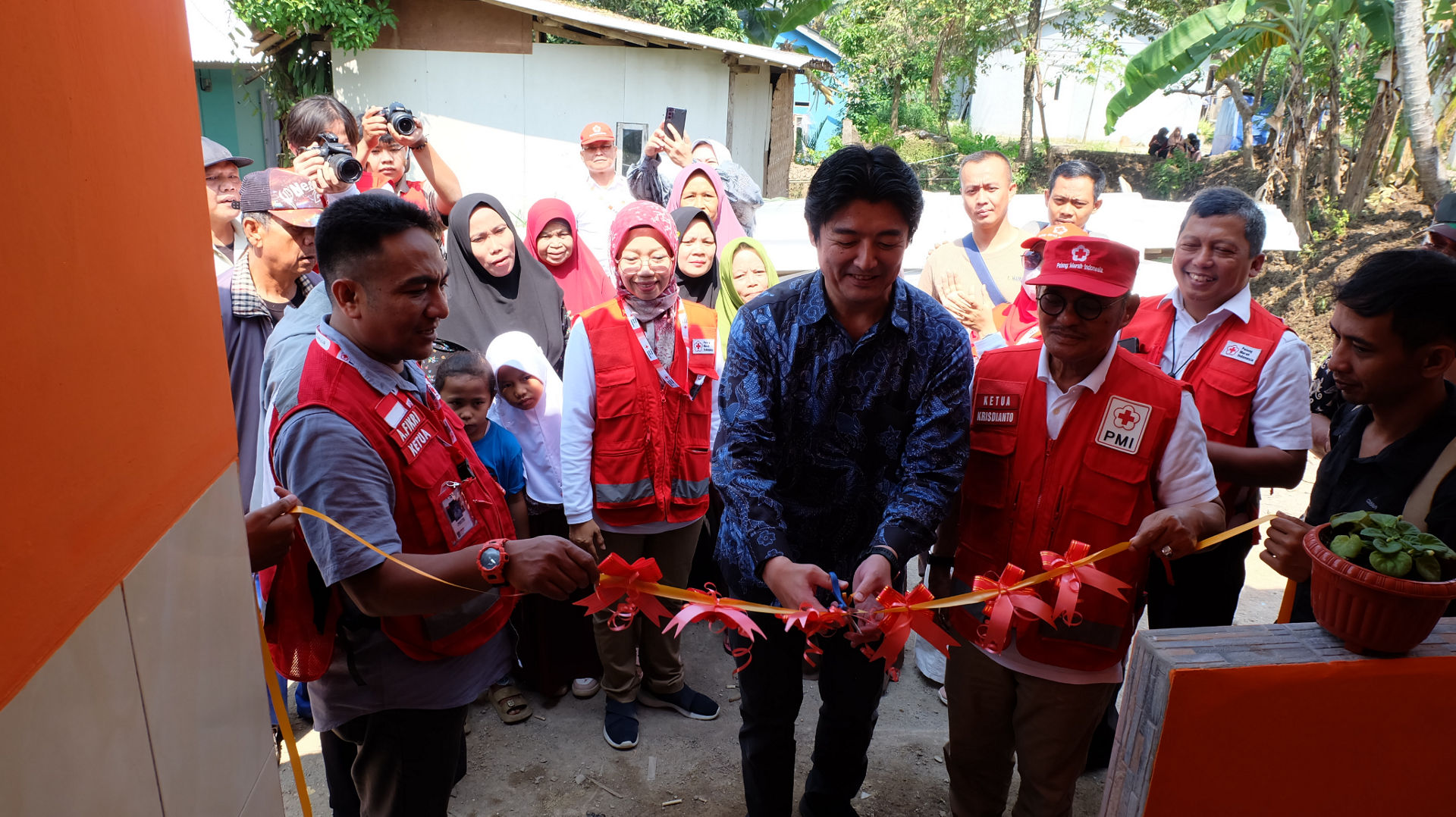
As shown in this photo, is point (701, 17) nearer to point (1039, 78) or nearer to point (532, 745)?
point (1039, 78)

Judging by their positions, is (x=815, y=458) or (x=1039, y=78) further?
(x=1039, y=78)

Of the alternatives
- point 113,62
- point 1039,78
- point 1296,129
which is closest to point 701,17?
point 1039,78

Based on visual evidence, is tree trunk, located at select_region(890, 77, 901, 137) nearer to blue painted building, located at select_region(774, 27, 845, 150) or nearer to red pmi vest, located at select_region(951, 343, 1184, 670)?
blue painted building, located at select_region(774, 27, 845, 150)

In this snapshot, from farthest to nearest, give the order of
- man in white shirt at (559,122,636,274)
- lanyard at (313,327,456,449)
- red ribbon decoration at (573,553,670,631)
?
man in white shirt at (559,122,636,274)
red ribbon decoration at (573,553,670,631)
lanyard at (313,327,456,449)

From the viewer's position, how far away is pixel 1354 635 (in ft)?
5.61

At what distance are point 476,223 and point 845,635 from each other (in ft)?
9.34

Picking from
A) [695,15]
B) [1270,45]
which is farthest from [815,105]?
[1270,45]

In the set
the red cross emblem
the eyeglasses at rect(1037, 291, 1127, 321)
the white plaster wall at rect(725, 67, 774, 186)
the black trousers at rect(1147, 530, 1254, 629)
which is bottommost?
the black trousers at rect(1147, 530, 1254, 629)

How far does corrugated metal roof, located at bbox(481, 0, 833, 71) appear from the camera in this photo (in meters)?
11.8

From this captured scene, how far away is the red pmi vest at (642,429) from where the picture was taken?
11.7 feet

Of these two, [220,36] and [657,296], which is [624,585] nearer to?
[657,296]

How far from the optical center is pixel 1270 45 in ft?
44.0

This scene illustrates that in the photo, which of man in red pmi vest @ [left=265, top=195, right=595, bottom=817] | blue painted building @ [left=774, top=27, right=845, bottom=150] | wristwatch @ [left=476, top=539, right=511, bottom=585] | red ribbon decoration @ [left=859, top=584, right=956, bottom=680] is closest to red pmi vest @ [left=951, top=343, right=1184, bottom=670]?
red ribbon decoration @ [left=859, top=584, right=956, bottom=680]

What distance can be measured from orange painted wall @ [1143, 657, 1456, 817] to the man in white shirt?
15.5 ft
